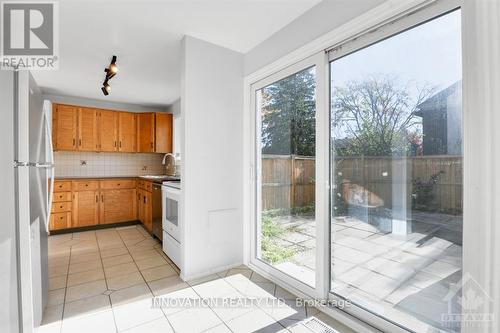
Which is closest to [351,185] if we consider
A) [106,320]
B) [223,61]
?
[223,61]

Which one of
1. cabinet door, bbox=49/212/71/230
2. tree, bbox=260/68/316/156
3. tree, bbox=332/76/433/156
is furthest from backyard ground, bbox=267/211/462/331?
cabinet door, bbox=49/212/71/230

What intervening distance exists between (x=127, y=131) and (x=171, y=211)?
2.72 m

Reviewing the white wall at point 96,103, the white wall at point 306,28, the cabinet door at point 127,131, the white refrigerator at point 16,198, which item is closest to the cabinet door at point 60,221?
the cabinet door at point 127,131

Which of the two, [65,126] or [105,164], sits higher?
[65,126]

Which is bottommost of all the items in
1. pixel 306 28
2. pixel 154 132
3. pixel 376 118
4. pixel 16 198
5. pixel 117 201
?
pixel 117 201

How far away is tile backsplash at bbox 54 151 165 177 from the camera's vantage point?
4574 millimetres

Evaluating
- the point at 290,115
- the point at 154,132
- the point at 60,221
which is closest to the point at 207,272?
the point at 290,115

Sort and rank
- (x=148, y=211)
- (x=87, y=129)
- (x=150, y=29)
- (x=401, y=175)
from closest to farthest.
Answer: (x=401, y=175), (x=150, y=29), (x=148, y=211), (x=87, y=129)

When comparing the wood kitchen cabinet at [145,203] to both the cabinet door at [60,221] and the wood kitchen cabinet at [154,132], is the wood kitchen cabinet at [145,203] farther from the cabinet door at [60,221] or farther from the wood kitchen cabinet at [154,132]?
the cabinet door at [60,221]

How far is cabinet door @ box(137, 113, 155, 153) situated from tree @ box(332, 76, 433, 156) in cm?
396

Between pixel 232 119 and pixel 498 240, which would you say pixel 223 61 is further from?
pixel 498 240

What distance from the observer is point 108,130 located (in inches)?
183

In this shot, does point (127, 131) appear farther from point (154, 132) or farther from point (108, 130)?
point (154, 132)

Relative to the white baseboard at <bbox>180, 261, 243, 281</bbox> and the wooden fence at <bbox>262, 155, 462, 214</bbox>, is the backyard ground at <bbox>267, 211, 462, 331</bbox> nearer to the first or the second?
the wooden fence at <bbox>262, 155, 462, 214</bbox>
